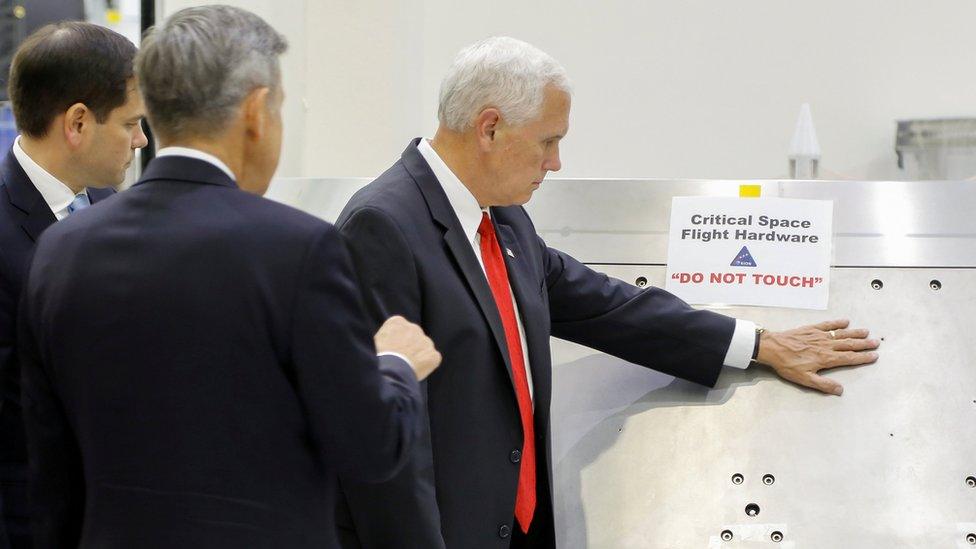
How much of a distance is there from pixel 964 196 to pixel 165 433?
1.59 metres

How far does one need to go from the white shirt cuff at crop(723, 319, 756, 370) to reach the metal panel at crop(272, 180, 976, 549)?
0.17ft

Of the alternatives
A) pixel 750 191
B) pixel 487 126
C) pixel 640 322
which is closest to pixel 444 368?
pixel 487 126

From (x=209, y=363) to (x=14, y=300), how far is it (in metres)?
0.47

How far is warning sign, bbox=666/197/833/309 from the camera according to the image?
213 cm

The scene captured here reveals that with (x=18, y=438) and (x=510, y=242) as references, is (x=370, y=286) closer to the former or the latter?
(x=510, y=242)

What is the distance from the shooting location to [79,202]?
1.65 metres

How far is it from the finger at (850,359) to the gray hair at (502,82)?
68cm

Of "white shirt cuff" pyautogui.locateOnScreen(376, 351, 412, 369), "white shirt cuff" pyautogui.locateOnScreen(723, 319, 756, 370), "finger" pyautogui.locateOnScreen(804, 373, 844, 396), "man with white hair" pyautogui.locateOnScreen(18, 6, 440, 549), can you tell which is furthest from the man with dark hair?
"finger" pyautogui.locateOnScreen(804, 373, 844, 396)

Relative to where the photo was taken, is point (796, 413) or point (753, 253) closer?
point (796, 413)

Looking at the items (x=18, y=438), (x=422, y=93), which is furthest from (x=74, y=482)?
(x=422, y=93)

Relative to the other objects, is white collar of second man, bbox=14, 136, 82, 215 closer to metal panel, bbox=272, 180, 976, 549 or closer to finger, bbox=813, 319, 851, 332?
metal panel, bbox=272, 180, 976, 549

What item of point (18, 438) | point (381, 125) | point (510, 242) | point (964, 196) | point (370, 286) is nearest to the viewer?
point (18, 438)

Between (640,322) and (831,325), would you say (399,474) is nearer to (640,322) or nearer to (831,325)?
(640,322)

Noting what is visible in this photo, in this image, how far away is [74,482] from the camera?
121cm
